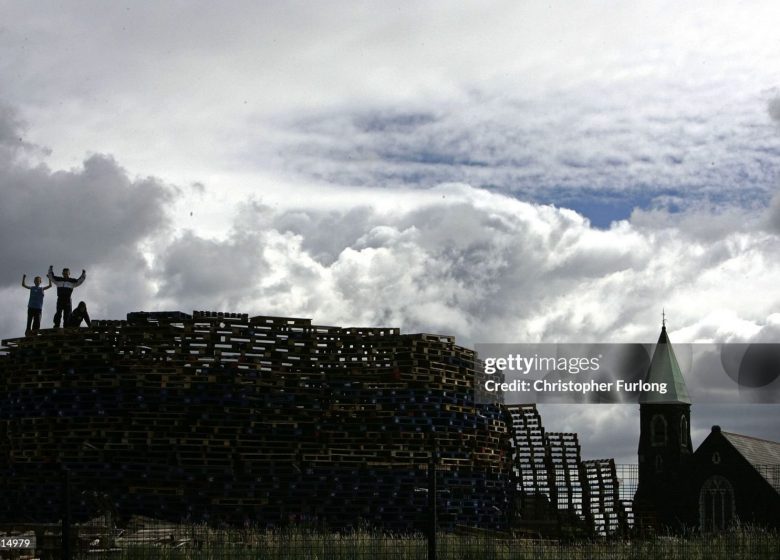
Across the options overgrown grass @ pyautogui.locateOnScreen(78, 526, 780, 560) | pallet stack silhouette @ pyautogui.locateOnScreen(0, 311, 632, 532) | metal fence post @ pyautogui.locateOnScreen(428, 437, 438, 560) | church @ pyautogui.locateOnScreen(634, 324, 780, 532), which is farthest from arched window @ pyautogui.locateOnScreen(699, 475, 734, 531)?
metal fence post @ pyautogui.locateOnScreen(428, 437, 438, 560)

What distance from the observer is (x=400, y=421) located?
27.0m

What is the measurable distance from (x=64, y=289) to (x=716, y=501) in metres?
35.5

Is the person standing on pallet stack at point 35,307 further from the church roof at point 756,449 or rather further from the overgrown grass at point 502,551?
the church roof at point 756,449

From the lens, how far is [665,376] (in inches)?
2354

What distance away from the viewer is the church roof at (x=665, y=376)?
191 ft

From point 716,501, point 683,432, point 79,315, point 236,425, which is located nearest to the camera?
point 236,425

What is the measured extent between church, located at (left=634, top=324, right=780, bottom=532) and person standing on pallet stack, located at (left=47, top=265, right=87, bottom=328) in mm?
24584

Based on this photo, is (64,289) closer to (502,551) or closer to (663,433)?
(502,551)

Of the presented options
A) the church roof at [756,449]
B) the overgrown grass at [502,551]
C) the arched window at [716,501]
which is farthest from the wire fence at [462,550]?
the church roof at [756,449]

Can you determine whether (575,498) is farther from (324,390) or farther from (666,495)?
(666,495)

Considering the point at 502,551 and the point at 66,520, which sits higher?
the point at 66,520

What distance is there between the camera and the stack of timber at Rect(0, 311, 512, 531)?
26188 mm

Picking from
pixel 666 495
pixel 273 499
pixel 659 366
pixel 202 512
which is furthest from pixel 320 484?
pixel 659 366

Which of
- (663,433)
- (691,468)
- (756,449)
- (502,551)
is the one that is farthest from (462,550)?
(663,433)
